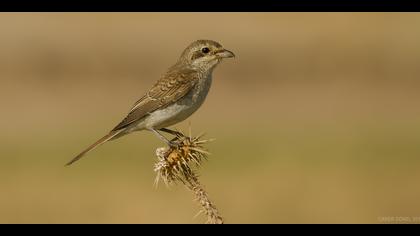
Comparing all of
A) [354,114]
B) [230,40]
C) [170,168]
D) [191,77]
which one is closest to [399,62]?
[354,114]

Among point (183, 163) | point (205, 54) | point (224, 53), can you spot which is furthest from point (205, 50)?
point (183, 163)

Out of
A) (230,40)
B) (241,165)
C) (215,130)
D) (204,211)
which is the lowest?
(204,211)

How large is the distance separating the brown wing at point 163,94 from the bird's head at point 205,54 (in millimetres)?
155

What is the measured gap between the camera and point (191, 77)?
9633 mm

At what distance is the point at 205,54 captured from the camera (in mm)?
9867

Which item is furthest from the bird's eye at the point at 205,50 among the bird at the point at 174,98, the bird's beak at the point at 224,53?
the bird's beak at the point at 224,53

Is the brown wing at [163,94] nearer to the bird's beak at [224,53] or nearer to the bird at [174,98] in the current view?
the bird at [174,98]

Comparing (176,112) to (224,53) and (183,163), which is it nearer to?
(224,53)

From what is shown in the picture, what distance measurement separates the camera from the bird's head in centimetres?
981

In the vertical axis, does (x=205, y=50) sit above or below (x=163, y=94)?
above

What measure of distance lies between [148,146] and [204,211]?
1384 centimetres

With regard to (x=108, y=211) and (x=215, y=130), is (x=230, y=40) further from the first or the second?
(x=108, y=211)

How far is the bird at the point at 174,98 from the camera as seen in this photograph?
938 cm

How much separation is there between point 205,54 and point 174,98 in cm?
71
